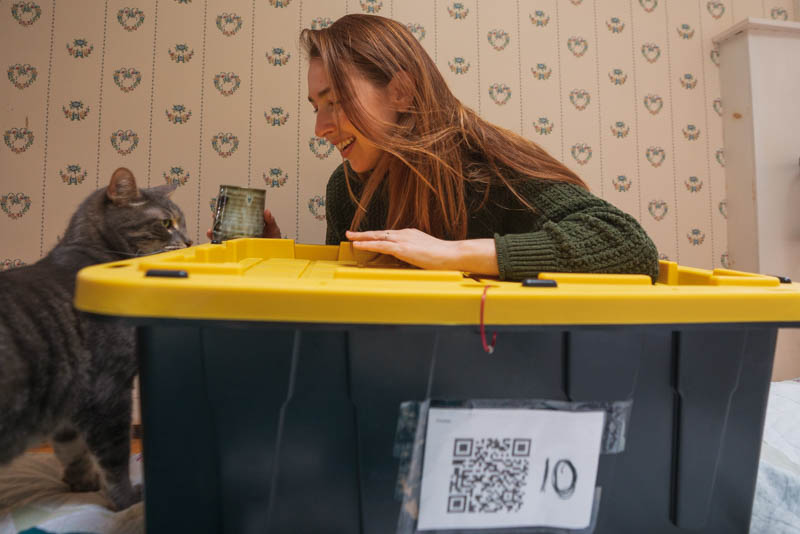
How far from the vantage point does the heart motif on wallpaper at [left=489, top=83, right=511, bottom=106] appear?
4.00ft

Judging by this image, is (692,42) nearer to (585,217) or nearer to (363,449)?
(585,217)

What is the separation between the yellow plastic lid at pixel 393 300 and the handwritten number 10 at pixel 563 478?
0.43 feet

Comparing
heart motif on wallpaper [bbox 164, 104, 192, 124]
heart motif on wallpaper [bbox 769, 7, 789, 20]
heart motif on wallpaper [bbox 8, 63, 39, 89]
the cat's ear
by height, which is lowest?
the cat's ear

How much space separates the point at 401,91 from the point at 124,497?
73cm

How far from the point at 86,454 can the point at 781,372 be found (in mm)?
1720

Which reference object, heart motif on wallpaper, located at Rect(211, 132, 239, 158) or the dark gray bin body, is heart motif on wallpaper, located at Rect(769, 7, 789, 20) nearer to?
the dark gray bin body

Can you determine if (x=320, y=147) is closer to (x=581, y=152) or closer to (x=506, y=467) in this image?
(x=581, y=152)

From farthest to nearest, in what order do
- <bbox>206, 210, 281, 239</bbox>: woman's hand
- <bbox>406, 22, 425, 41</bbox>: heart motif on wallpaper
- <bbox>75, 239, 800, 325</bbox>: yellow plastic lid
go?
<bbox>406, 22, 425, 41</bbox>: heart motif on wallpaper
<bbox>206, 210, 281, 239</bbox>: woman's hand
<bbox>75, 239, 800, 325</bbox>: yellow plastic lid

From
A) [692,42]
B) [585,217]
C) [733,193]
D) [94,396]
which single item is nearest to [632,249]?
[585,217]

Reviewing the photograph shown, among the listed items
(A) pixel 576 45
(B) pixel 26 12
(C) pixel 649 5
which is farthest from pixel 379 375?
(C) pixel 649 5

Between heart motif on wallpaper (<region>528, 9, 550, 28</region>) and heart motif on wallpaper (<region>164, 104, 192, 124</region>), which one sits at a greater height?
heart motif on wallpaper (<region>528, 9, 550, 28</region>)

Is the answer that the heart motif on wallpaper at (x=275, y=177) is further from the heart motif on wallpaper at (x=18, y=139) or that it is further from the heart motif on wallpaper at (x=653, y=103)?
the heart motif on wallpaper at (x=653, y=103)

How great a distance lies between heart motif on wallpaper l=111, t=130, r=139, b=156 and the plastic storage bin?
3.03 feet

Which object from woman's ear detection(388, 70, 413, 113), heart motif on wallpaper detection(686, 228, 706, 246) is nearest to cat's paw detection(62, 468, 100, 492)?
woman's ear detection(388, 70, 413, 113)
